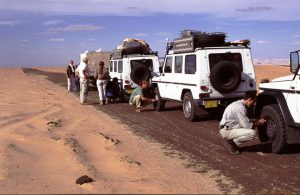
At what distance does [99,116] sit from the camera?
13.7 meters

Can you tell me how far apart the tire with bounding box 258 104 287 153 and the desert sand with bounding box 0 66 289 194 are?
1724 mm

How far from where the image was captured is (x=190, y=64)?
1209 cm

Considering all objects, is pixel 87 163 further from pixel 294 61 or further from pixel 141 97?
pixel 141 97

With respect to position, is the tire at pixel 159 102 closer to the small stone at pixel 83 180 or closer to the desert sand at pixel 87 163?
the desert sand at pixel 87 163

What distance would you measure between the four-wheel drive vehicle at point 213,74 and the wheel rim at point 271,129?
335 centimetres

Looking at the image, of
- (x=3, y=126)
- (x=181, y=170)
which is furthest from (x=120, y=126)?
(x=181, y=170)

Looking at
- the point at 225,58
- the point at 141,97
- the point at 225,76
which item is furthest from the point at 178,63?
the point at 141,97

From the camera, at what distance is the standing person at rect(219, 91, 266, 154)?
779 centimetres

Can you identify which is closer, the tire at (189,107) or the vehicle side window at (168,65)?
the tire at (189,107)

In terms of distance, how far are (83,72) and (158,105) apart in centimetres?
378

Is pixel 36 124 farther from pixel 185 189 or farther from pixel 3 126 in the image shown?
pixel 185 189

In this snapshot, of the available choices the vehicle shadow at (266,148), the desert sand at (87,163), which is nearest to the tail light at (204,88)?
the desert sand at (87,163)

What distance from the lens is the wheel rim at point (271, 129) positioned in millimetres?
7864

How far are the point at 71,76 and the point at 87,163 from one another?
18.8 meters
